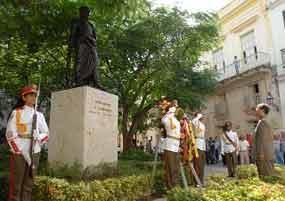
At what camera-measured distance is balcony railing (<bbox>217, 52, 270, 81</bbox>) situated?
22.8 m

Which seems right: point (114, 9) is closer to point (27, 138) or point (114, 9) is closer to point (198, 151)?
point (27, 138)

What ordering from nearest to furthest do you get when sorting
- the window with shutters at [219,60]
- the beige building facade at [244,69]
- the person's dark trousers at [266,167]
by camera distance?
the person's dark trousers at [266,167] → the beige building facade at [244,69] → the window with shutters at [219,60]

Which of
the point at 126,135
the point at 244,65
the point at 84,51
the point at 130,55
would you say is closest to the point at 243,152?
the point at 126,135

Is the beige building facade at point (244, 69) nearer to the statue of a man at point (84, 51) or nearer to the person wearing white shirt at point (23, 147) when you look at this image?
the statue of a man at point (84, 51)

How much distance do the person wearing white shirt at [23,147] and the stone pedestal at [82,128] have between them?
1596 mm

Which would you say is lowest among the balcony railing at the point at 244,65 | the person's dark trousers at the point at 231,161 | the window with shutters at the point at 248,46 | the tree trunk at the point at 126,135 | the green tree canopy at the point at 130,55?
the person's dark trousers at the point at 231,161

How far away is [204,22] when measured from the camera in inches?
646

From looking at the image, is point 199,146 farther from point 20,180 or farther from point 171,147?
point 20,180

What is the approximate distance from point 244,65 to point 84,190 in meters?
20.6

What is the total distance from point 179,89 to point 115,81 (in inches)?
115

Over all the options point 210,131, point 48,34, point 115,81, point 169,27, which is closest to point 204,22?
point 169,27

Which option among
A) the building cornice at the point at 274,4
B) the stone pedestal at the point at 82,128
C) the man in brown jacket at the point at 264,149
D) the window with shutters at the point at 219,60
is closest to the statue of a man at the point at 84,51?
the stone pedestal at the point at 82,128

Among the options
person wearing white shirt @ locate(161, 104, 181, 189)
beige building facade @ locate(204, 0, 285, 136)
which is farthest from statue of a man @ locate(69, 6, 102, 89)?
beige building facade @ locate(204, 0, 285, 136)

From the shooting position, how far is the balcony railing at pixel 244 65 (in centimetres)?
2285
